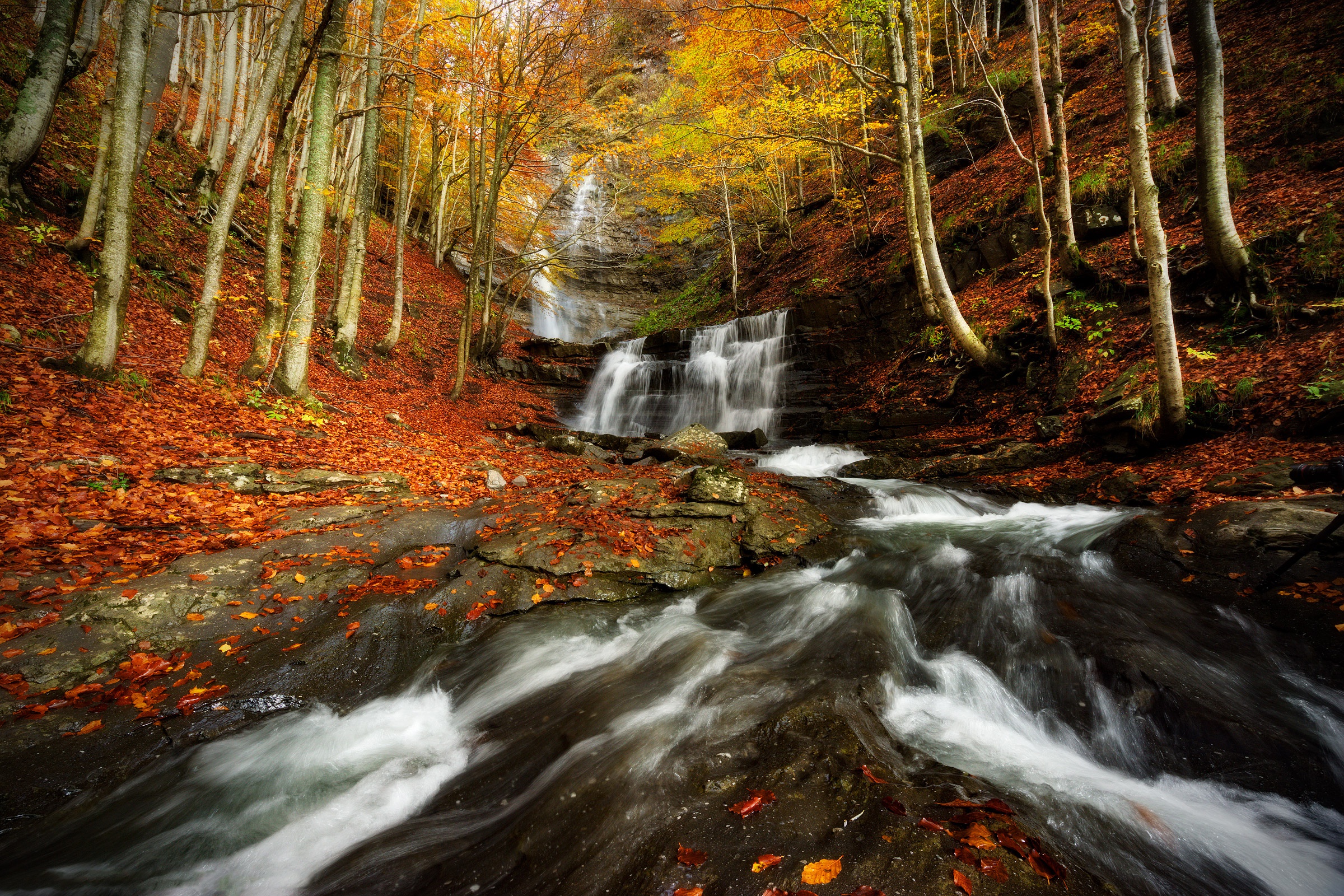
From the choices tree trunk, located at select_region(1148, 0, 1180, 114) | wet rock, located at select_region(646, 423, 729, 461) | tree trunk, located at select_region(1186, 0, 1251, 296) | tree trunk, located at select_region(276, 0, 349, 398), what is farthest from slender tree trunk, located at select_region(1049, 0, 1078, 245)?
tree trunk, located at select_region(276, 0, 349, 398)

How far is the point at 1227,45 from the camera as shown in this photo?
11711 mm

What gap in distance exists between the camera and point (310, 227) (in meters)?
8.35

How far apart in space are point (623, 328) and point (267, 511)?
24828mm

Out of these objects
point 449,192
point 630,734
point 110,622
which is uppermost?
point 449,192

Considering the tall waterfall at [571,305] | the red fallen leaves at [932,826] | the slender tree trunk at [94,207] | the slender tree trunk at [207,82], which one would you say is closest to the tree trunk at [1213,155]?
the red fallen leaves at [932,826]

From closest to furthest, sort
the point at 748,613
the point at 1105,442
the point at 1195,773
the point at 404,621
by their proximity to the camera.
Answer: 1. the point at 1195,773
2. the point at 404,621
3. the point at 748,613
4. the point at 1105,442

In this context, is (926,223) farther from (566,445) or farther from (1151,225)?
(566,445)

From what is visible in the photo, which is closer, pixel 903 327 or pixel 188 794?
pixel 188 794

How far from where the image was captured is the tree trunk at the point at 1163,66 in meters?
11.1

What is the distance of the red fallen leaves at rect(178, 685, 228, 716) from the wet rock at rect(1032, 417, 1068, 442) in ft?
34.7

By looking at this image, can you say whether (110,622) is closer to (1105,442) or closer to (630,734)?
(630,734)

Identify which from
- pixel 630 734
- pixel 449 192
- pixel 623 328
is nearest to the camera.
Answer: pixel 630 734

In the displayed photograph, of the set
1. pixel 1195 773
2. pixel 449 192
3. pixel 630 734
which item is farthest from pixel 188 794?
pixel 449 192

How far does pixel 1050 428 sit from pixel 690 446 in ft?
21.1
